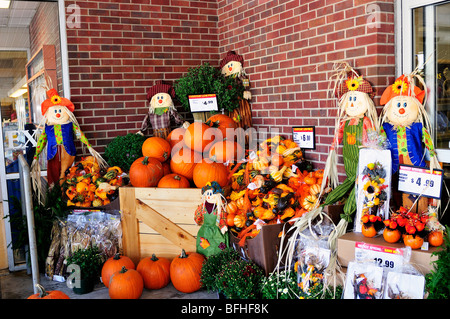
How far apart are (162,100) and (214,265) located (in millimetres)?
1981

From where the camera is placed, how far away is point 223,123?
4.39m

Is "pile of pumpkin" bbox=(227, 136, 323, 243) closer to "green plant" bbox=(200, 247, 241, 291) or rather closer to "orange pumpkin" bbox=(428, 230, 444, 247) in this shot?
"green plant" bbox=(200, 247, 241, 291)

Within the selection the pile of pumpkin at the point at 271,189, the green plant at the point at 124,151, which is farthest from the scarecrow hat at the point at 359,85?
the green plant at the point at 124,151

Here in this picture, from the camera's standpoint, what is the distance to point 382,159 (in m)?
2.95

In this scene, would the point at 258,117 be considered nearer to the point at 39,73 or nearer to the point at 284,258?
the point at 284,258

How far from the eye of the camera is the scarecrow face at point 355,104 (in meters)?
3.16

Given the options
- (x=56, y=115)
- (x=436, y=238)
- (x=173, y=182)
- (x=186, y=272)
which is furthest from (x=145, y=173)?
(x=436, y=238)

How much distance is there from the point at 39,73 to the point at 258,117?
2.25m

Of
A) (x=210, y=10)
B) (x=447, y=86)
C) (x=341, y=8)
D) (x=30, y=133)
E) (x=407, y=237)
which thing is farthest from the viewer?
(x=210, y=10)

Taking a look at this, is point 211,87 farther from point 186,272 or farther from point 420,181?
point 420,181

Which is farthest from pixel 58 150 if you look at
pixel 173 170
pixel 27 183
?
pixel 27 183

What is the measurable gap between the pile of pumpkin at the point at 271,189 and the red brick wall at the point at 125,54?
1687 millimetres

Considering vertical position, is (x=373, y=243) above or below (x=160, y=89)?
below

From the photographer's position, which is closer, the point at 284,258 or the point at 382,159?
the point at 382,159
